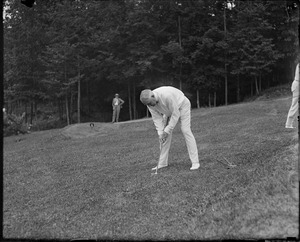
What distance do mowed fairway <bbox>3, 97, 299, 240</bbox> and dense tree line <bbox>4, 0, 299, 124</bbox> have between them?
15545 millimetres

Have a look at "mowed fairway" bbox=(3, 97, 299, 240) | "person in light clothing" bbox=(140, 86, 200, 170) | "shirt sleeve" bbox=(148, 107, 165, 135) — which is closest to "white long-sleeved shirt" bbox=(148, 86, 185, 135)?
"person in light clothing" bbox=(140, 86, 200, 170)

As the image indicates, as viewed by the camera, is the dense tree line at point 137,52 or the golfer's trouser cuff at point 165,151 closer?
the golfer's trouser cuff at point 165,151

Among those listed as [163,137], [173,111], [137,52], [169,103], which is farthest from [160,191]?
[137,52]

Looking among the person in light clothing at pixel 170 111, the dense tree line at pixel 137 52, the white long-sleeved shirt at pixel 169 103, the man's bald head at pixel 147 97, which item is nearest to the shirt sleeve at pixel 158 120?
the person in light clothing at pixel 170 111

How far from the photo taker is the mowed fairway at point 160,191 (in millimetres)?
3230

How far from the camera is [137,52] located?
27984 mm

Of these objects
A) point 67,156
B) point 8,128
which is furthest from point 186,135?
point 8,128

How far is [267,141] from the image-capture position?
867 centimetres

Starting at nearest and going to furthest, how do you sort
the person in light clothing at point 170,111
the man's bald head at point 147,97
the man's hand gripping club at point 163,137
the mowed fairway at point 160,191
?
1. the mowed fairway at point 160,191
2. the man's bald head at point 147,97
3. the person in light clothing at point 170,111
4. the man's hand gripping club at point 163,137

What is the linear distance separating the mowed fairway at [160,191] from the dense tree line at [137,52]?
15545 millimetres

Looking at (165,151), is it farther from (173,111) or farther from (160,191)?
(160,191)

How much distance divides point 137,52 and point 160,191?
23532 mm

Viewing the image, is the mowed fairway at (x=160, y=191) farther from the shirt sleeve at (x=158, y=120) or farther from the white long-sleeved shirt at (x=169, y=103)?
the white long-sleeved shirt at (x=169, y=103)

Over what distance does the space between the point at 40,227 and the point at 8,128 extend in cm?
1928
